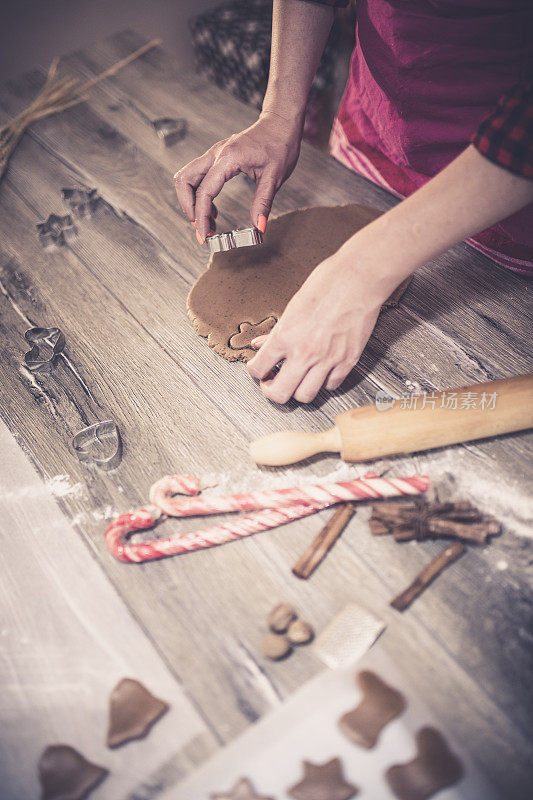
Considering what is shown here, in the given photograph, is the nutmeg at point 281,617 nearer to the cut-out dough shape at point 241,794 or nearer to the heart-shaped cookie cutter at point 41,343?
the cut-out dough shape at point 241,794

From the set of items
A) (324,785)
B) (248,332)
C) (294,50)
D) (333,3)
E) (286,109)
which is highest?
(333,3)

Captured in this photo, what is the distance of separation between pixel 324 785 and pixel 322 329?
625mm

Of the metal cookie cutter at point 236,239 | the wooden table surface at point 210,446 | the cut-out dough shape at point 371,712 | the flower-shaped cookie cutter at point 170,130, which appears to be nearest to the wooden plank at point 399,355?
the wooden table surface at point 210,446

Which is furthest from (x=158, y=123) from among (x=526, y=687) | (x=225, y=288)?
(x=526, y=687)

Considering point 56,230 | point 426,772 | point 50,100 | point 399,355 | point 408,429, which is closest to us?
point 426,772

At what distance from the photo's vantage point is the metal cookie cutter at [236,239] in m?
1.07

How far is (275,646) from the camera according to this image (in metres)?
0.69

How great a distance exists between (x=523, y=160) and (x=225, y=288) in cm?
61

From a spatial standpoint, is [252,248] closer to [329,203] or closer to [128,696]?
[329,203]

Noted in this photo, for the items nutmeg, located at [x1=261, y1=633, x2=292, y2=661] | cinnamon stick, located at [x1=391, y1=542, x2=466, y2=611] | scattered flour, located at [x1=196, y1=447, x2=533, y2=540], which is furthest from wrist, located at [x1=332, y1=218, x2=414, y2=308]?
nutmeg, located at [x1=261, y1=633, x2=292, y2=661]

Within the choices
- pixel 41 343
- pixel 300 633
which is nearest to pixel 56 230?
pixel 41 343

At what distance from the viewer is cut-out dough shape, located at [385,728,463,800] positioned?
59cm

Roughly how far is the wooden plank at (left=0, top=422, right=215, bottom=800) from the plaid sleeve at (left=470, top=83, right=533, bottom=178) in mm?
851

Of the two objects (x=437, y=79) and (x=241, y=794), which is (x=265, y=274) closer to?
(x=437, y=79)
